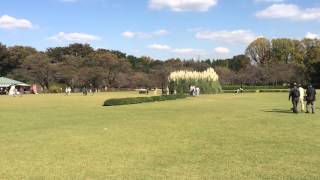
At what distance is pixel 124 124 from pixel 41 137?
4.90 m

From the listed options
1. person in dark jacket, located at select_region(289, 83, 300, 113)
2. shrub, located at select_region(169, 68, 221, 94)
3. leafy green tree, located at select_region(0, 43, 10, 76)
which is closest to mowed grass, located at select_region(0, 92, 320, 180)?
person in dark jacket, located at select_region(289, 83, 300, 113)

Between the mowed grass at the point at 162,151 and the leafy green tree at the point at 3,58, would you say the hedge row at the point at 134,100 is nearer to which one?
the mowed grass at the point at 162,151

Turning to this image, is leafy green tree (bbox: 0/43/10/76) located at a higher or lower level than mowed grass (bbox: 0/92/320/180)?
higher

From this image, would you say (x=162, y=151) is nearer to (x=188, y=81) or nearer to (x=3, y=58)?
(x=188, y=81)

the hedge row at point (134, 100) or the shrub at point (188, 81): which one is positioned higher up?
the shrub at point (188, 81)

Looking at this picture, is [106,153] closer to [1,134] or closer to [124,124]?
[1,134]

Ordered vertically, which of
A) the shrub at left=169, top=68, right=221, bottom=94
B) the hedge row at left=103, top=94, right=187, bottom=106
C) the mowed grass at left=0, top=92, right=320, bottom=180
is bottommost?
the mowed grass at left=0, top=92, right=320, bottom=180

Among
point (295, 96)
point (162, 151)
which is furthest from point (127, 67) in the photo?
point (162, 151)

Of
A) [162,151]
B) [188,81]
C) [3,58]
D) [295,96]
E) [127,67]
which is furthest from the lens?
[127,67]

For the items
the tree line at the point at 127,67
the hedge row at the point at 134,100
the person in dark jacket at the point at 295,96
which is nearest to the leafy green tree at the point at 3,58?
the tree line at the point at 127,67

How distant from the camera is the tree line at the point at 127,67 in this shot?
97.5 m

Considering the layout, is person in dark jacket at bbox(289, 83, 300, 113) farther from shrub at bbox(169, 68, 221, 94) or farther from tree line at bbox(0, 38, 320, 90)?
tree line at bbox(0, 38, 320, 90)

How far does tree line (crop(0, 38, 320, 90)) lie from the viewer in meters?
97.5

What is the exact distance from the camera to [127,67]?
109688 mm
